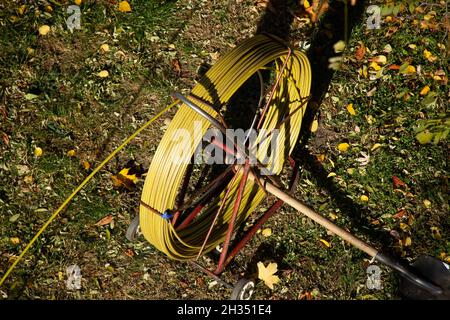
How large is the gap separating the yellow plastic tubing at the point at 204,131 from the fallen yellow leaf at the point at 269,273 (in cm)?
40

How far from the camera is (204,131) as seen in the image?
346 cm

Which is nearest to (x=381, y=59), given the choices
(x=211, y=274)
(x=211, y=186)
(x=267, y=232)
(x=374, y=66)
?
(x=374, y=66)

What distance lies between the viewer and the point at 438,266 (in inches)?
161

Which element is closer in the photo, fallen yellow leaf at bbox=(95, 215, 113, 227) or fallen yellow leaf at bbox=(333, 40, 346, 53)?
fallen yellow leaf at bbox=(95, 215, 113, 227)

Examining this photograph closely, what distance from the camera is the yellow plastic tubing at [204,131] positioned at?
3510 millimetres

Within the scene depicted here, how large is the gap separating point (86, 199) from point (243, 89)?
5.52 feet

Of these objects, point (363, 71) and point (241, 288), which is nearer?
point (241, 288)

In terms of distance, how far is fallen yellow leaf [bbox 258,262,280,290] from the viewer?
444cm

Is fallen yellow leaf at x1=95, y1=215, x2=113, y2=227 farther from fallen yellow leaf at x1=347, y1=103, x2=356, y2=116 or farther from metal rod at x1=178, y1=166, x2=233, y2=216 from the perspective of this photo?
fallen yellow leaf at x1=347, y1=103, x2=356, y2=116

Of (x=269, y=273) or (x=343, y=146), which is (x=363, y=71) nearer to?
(x=343, y=146)

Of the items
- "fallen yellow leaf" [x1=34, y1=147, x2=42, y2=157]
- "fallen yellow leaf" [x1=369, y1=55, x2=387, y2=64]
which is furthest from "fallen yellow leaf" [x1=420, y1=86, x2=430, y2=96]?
"fallen yellow leaf" [x1=34, y1=147, x2=42, y2=157]

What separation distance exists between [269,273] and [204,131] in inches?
59.5

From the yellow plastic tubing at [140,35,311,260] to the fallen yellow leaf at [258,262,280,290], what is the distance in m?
0.40

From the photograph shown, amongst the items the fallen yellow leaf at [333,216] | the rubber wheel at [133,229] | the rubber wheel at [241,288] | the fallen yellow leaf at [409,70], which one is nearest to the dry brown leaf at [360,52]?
the fallen yellow leaf at [409,70]
